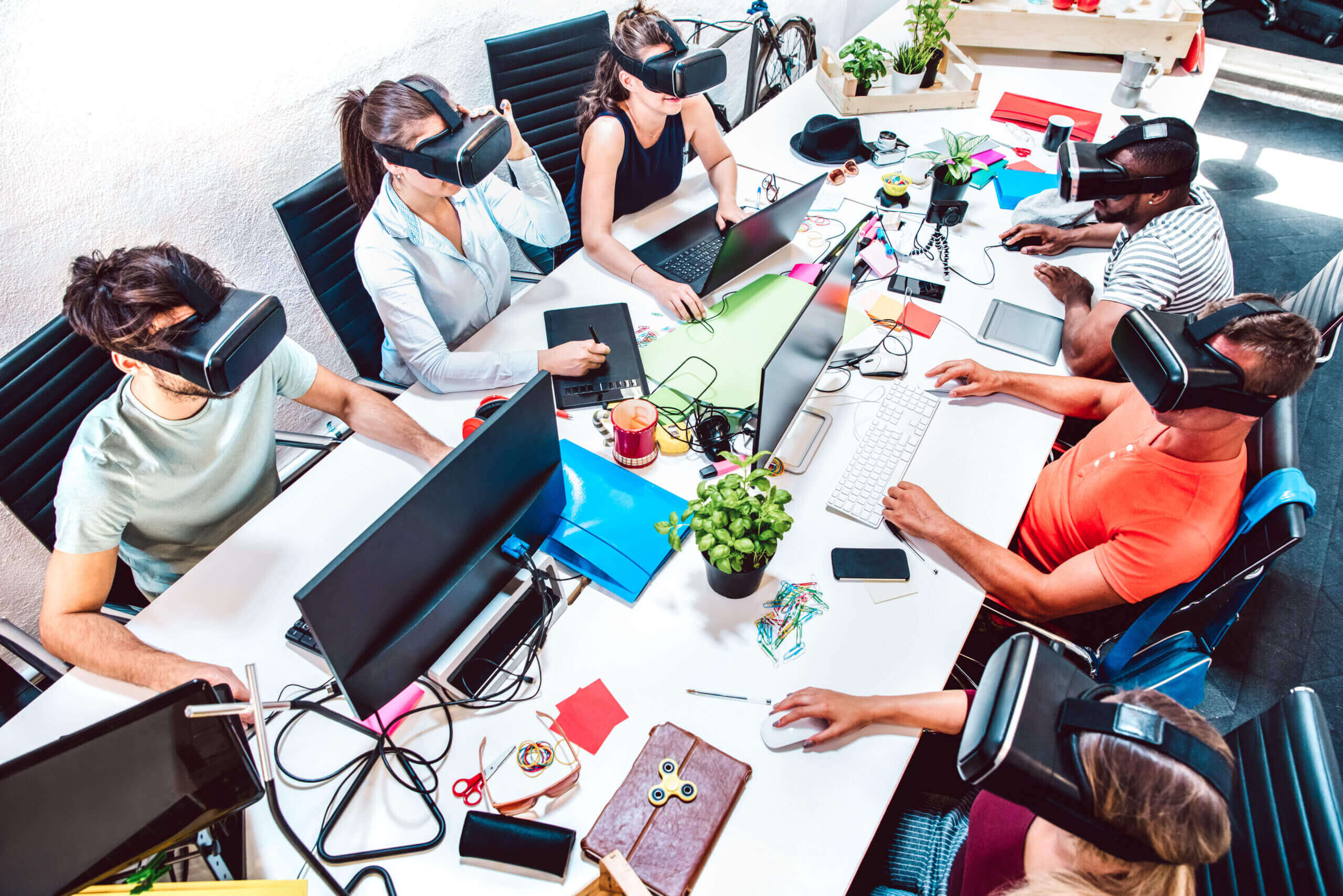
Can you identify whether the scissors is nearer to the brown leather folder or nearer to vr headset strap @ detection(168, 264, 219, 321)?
the brown leather folder

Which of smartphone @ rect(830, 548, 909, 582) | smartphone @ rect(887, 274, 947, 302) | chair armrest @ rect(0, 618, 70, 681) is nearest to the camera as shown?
chair armrest @ rect(0, 618, 70, 681)

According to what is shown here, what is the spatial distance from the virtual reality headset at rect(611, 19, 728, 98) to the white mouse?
1651 millimetres

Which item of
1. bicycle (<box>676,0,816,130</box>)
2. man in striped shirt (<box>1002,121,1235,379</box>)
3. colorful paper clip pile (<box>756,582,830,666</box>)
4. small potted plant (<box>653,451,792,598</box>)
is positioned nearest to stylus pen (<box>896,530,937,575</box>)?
colorful paper clip pile (<box>756,582,830,666</box>)

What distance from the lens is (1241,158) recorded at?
12.9ft

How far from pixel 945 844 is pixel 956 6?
336cm

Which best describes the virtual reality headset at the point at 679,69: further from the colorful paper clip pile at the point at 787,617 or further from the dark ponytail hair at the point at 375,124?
the colorful paper clip pile at the point at 787,617

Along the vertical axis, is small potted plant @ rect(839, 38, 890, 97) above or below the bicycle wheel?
above

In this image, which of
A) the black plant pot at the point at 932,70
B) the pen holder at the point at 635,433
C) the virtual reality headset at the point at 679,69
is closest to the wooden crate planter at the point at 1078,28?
the black plant pot at the point at 932,70

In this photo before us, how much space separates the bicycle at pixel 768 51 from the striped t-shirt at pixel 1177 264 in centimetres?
188

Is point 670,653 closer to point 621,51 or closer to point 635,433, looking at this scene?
point 635,433

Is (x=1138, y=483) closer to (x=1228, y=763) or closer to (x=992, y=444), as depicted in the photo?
(x=992, y=444)

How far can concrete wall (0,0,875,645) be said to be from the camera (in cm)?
183

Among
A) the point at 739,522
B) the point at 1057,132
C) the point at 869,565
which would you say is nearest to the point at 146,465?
the point at 739,522

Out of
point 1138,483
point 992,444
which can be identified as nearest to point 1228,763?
point 1138,483
